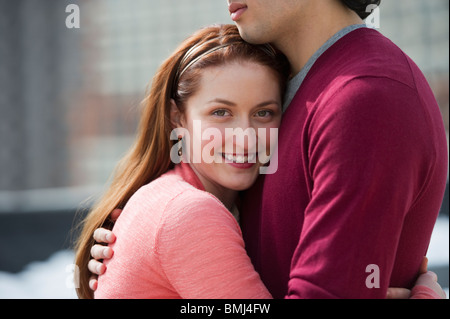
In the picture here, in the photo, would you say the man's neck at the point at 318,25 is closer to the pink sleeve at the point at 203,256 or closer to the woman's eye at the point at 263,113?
the woman's eye at the point at 263,113

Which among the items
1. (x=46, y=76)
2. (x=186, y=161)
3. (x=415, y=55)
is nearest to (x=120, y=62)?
(x=46, y=76)

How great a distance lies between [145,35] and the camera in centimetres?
636

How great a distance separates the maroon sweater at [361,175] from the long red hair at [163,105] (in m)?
0.24

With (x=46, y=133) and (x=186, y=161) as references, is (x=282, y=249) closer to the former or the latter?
(x=186, y=161)

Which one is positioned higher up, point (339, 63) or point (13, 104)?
point (339, 63)

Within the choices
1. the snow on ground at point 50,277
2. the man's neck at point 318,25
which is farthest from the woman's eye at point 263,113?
the snow on ground at point 50,277

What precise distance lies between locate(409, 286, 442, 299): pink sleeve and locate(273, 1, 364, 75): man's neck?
1.77ft

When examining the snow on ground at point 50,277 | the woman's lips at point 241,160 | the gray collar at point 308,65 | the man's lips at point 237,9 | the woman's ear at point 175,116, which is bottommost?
the snow on ground at point 50,277

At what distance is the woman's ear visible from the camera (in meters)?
1.42

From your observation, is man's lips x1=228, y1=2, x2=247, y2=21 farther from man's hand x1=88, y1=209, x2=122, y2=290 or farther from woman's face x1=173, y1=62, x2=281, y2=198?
man's hand x1=88, y1=209, x2=122, y2=290

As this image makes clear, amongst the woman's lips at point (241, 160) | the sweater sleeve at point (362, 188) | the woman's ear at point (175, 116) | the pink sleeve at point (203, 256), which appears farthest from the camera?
the woman's ear at point (175, 116)

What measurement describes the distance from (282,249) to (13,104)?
18.0 ft

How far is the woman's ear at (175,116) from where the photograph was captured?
1.42 meters

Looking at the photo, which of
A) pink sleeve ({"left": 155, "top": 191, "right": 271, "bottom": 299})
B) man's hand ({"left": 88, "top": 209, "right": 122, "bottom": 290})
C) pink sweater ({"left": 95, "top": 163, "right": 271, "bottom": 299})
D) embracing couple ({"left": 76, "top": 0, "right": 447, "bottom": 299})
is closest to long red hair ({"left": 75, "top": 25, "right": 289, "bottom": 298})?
embracing couple ({"left": 76, "top": 0, "right": 447, "bottom": 299})
